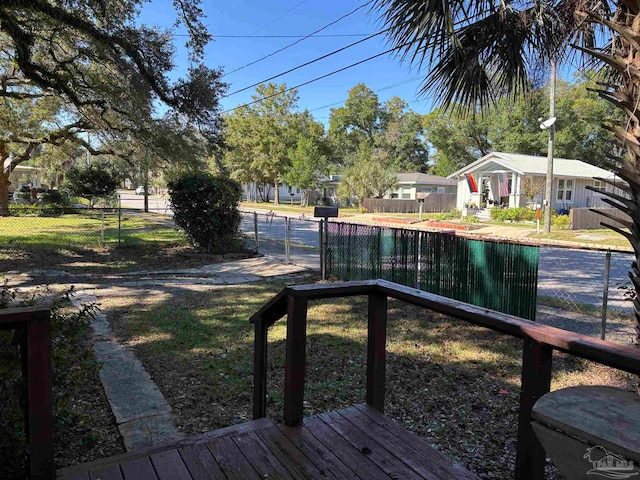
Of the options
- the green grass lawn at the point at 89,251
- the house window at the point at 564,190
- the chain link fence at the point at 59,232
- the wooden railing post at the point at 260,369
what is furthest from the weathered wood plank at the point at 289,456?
the house window at the point at 564,190

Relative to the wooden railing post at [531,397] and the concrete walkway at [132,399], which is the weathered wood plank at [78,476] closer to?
the concrete walkway at [132,399]

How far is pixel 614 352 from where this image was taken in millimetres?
1519

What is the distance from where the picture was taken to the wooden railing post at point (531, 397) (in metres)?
1.77

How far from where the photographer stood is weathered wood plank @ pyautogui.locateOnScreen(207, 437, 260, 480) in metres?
2.21

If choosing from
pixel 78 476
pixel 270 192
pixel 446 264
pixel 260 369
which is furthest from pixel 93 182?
pixel 270 192

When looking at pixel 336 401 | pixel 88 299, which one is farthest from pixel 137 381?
pixel 88 299

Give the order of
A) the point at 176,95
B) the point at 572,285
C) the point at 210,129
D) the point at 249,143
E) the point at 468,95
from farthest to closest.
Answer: the point at 249,143
the point at 210,129
the point at 176,95
the point at 572,285
the point at 468,95

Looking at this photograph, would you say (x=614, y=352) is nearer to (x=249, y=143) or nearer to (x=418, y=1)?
(x=418, y=1)

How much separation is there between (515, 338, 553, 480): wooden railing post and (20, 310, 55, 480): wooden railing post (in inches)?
79.2

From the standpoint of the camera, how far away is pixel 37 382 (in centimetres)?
194

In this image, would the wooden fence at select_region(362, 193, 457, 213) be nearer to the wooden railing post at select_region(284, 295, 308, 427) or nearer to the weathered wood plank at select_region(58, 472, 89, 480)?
the wooden railing post at select_region(284, 295, 308, 427)

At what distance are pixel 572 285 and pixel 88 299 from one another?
9.03 m

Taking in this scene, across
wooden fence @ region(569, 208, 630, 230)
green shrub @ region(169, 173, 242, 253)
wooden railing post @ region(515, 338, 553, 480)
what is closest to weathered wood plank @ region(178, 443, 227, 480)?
wooden railing post @ region(515, 338, 553, 480)

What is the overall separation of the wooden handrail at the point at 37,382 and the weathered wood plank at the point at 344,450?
134cm
